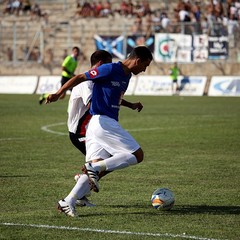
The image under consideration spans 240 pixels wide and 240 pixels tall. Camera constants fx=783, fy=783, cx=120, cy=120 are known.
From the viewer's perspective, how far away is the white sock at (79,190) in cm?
945

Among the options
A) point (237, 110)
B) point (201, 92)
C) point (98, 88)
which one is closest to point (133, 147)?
point (98, 88)

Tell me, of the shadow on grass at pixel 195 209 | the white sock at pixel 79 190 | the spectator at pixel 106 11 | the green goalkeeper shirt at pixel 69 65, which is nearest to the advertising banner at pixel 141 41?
the spectator at pixel 106 11

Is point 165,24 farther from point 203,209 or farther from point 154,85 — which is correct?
point 203,209

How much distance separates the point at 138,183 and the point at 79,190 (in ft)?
9.84

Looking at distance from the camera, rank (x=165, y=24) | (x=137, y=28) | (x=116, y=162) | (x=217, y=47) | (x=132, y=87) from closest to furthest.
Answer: (x=116, y=162), (x=217, y=47), (x=132, y=87), (x=165, y=24), (x=137, y=28)

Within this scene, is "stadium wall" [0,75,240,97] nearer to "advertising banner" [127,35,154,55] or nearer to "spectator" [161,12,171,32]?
"advertising banner" [127,35,154,55]

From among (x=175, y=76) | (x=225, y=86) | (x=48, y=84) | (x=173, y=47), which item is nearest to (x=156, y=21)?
(x=173, y=47)

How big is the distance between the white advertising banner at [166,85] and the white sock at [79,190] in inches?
1332

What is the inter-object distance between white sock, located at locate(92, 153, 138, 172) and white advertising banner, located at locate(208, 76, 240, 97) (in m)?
31.7

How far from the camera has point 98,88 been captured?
9742 millimetres

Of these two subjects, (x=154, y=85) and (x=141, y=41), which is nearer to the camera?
(x=154, y=85)

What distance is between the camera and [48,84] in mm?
45156

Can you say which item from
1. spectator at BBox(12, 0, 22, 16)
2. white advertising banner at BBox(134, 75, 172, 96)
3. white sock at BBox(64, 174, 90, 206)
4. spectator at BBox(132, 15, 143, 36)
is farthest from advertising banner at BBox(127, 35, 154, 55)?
white sock at BBox(64, 174, 90, 206)

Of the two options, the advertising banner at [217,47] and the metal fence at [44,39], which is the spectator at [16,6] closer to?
the metal fence at [44,39]
